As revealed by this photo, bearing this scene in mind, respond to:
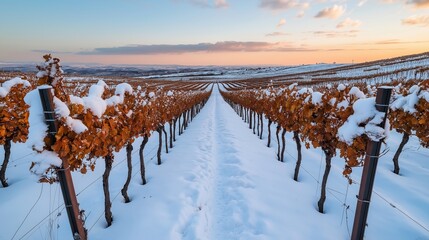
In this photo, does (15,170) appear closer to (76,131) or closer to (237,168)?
(76,131)

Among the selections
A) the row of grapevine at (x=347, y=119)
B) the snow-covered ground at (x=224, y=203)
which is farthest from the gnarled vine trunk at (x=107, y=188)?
the row of grapevine at (x=347, y=119)

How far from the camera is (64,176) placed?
3949mm

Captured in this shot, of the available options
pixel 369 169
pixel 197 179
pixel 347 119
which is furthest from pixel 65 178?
pixel 347 119

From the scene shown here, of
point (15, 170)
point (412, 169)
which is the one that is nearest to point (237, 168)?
point (412, 169)

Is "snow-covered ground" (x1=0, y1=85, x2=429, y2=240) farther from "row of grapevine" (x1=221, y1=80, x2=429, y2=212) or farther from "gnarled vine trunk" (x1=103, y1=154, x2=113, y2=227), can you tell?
"row of grapevine" (x1=221, y1=80, x2=429, y2=212)

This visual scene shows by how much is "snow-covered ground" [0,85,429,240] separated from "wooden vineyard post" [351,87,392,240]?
0.26m

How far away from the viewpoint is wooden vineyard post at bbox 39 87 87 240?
140 inches

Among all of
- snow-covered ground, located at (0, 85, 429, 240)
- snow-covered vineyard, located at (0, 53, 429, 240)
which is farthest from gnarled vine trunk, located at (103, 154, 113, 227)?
snow-covered ground, located at (0, 85, 429, 240)

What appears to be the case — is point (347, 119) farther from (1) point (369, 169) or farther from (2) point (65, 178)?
(2) point (65, 178)

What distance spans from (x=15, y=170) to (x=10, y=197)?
8.31 feet

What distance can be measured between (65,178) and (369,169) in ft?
16.3

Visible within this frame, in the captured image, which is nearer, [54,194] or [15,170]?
[54,194]

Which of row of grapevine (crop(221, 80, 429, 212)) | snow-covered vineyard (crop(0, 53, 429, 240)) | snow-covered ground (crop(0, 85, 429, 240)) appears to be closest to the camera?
snow-covered vineyard (crop(0, 53, 429, 240))

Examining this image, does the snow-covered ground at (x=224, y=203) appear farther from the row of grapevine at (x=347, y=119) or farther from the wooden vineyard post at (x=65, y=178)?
Result: the wooden vineyard post at (x=65, y=178)
